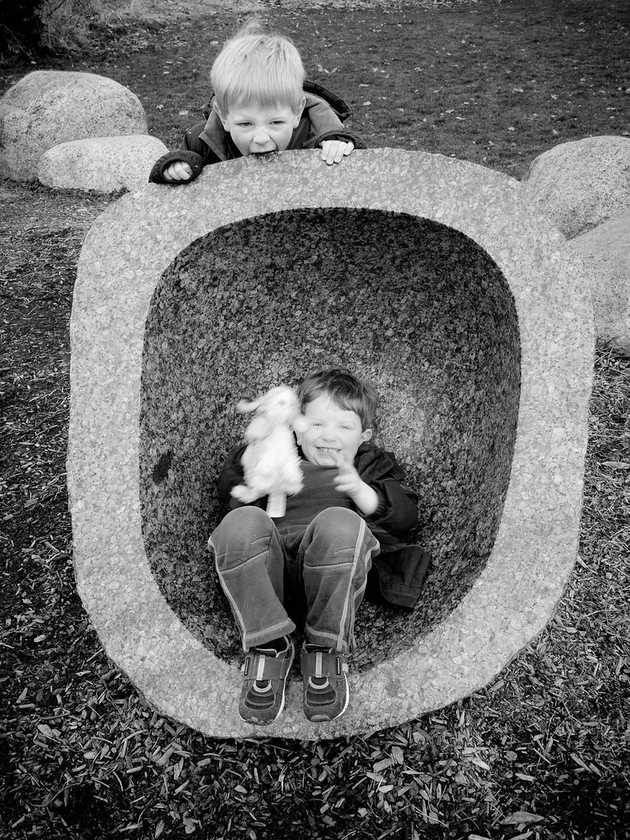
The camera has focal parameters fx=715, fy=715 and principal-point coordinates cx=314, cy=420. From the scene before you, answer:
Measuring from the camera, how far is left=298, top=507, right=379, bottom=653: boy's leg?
1757 mm

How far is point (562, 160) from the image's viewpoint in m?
4.56

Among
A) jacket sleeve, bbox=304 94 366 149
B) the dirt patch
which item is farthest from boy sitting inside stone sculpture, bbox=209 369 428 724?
the dirt patch

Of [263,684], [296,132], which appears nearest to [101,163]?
[296,132]

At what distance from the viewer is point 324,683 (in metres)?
1.69

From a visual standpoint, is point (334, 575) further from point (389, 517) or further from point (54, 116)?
point (54, 116)

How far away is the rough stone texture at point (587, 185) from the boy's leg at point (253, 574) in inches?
127

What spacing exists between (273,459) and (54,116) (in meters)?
5.40

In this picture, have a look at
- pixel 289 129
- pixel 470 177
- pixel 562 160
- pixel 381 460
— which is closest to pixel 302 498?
pixel 381 460

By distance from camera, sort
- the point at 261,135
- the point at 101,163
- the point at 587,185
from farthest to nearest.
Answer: the point at 101,163
the point at 587,185
the point at 261,135

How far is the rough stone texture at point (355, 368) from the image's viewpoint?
1666 millimetres

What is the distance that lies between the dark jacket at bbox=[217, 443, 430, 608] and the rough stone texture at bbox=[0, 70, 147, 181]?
509 cm

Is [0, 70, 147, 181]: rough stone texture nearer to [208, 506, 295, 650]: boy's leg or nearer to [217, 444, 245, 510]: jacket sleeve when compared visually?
[217, 444, 245, 510]: jacket sleeve

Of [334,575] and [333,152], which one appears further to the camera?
[333,152]

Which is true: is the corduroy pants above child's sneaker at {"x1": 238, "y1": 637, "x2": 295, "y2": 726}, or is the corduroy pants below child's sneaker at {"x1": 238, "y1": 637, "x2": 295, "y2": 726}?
above
